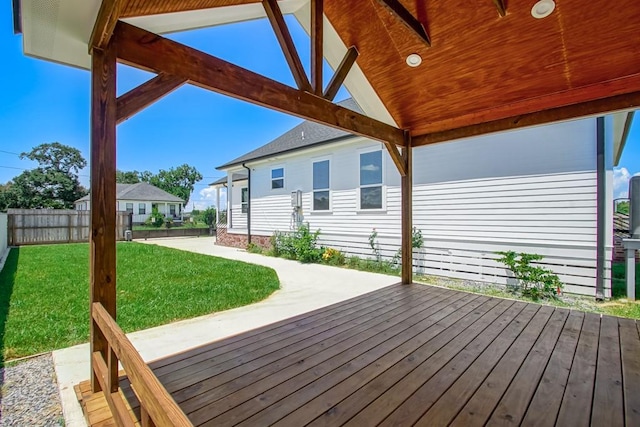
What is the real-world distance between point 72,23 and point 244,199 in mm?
11167

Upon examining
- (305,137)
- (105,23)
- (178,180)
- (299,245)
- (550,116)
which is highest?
(178,180)

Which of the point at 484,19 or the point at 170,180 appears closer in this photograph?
the point at 484,19

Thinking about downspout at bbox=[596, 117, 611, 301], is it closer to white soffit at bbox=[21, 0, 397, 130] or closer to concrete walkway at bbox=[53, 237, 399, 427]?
concrete walkway at bbox=[53, 237, 399, 427]

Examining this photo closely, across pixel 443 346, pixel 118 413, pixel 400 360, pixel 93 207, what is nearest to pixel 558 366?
pixel 443 346

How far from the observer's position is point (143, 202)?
A: 88.9ft

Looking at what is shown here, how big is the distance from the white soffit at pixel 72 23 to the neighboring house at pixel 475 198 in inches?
186

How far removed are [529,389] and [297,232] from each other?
795 cm

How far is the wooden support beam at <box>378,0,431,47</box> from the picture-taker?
2.73 m

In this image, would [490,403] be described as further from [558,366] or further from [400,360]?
[558,366]

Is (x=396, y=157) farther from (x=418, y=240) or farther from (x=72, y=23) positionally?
(x=72, y=23)

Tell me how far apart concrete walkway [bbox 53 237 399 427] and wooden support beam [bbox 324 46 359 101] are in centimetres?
276

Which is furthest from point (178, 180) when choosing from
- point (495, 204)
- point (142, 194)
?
point (495, 204)

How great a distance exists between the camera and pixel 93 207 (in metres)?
1.95

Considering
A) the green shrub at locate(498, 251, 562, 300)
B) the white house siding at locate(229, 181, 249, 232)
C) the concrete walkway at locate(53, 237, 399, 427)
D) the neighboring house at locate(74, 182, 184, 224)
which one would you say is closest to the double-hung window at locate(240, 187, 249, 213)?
the white house siding at locate(229, 181, 249, 232)
